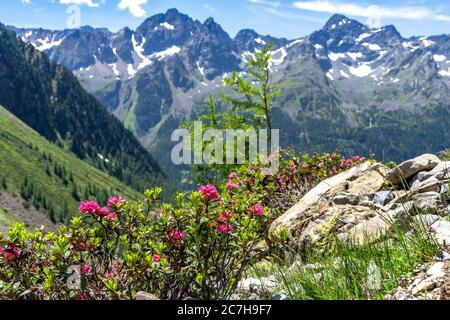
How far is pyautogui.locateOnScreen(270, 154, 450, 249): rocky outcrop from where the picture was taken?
7402 millimetres

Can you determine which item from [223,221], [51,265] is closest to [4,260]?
[51,265]

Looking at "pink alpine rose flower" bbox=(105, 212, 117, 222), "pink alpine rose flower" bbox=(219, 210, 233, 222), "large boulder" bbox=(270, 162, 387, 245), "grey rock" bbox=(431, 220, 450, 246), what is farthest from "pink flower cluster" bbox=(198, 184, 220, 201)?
"grey rock" bbox=(431, 220, 450, 246)

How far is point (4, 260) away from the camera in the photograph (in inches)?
252

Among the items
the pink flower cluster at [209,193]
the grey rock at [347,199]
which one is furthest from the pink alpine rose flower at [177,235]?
the grey rock at [347,199]

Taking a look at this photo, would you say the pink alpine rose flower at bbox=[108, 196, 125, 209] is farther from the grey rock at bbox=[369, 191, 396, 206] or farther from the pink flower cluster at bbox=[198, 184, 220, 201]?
the grey rock at bbox=[369, 191, 396, 206]

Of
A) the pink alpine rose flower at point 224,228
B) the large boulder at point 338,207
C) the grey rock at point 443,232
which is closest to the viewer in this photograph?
the grey rock at point 443,232

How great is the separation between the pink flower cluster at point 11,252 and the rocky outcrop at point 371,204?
13.8ft

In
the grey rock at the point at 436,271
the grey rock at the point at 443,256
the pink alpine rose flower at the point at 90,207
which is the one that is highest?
the pink alpine rose flower at the point at 90,207

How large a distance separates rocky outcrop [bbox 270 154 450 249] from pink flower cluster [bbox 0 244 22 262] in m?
4.20

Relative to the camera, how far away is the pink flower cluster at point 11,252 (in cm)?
620

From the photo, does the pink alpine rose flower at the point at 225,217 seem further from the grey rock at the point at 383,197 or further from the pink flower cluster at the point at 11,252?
the grey rock at the point at 383,197

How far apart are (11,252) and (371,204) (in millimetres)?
6923
